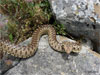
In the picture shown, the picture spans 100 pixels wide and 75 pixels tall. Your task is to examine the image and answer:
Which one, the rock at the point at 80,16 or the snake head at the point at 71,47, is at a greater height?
the rock at the point at 80,16

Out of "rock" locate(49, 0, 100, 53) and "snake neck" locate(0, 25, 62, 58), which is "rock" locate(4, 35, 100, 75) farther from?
"rock" locate(49, 0, 100, 53)

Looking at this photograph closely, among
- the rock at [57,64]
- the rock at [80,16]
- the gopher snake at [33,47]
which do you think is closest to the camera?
Answer: the rock at [57,64]

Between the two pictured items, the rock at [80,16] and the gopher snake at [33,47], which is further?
the rock at [80,16]

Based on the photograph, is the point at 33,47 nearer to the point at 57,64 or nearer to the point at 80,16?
the point at 57,64

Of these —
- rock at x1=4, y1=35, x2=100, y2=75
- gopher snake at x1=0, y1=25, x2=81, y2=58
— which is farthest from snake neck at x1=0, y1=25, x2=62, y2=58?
rock at x1=4, y1=35, x2=100, y2=75

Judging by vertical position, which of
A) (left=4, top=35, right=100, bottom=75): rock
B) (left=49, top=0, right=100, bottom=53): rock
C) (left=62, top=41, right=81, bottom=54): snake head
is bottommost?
(left=4, top=35, right=100, bottom=75): rock

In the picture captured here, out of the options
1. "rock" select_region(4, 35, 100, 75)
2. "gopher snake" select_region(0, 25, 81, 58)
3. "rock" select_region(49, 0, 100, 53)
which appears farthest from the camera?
"rock" select_region(49, 0, 100, 53)

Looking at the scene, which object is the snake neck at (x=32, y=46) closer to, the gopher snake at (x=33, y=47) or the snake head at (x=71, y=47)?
the gopher snake at (x=33, y=47)

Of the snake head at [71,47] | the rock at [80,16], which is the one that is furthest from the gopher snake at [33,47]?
the rock at [80,16]

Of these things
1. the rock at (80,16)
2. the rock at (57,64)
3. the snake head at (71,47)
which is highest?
the rock at (80,16)
